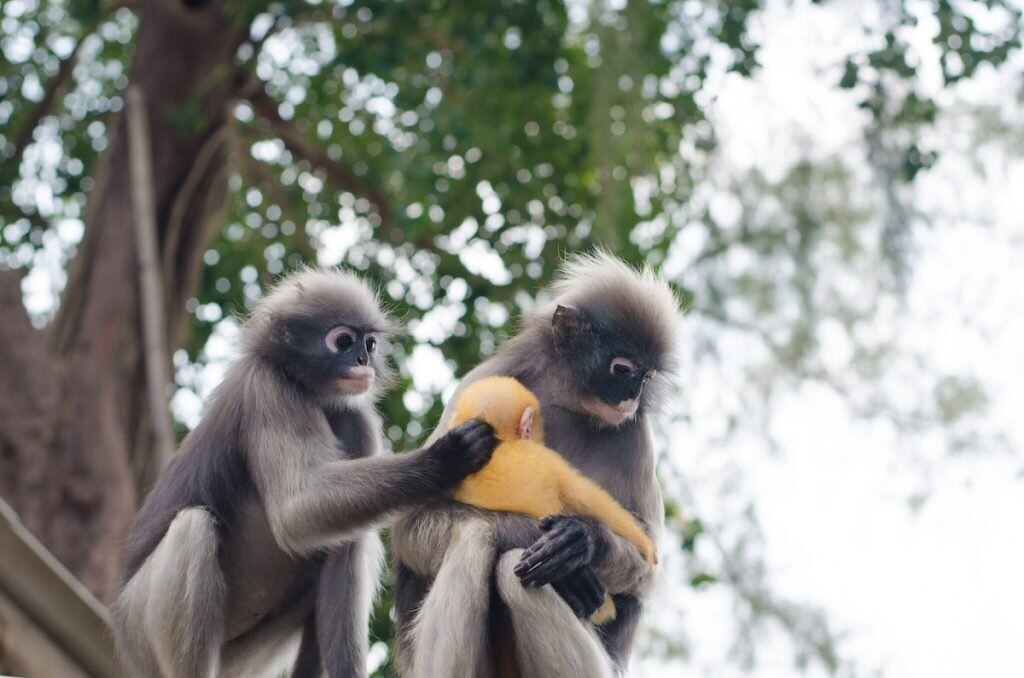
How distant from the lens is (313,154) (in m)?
9.91

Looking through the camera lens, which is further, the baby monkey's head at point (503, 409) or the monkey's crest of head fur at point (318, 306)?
the monkey's crest of head fur at point (318, 306)

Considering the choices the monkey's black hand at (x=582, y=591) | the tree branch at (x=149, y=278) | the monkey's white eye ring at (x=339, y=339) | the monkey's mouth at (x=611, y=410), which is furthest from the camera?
the tree branch at (x=149, y=278)

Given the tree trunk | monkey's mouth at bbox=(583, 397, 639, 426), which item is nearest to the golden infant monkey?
monkey's mouth at bbox=(583, 397, 639, 426)

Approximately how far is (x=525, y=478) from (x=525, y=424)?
172 millimetres

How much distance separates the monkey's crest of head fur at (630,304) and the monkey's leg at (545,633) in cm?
93

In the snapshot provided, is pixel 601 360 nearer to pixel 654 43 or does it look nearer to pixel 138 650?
pixel 138 650

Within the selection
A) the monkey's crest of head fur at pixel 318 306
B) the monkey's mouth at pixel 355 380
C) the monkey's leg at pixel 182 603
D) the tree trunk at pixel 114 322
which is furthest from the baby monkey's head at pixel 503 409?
the tree trunk at pixel 114 322

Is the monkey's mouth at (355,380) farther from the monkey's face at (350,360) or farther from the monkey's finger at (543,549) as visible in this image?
the monkey's finger at (543,549)

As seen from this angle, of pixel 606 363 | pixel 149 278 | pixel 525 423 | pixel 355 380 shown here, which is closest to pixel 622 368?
pixel 606 363

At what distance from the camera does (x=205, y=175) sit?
9516mm

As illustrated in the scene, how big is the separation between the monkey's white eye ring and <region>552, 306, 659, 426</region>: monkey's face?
2.28ft

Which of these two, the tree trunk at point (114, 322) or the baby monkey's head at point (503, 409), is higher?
the baby monkey's head at point (503, 409)

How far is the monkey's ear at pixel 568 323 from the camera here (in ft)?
13.9

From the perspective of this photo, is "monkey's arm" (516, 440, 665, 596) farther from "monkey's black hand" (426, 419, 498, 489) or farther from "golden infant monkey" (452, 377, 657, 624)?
"monkey's black hand" (426, 419, 498, 489)
